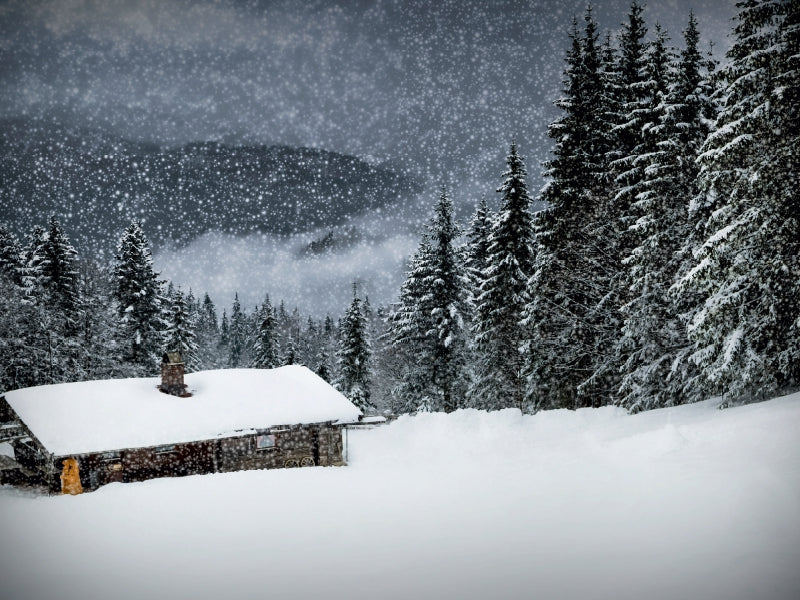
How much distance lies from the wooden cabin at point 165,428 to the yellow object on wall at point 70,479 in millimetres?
34

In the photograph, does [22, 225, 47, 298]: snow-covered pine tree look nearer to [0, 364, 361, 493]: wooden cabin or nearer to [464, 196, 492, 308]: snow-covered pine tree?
[0, 364, 361, 493]: wooden cabin

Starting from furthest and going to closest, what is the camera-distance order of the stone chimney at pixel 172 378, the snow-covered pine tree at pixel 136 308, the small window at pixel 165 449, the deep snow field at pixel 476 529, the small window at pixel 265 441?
the snow-covered pine tree at pixel 136 308 < the stone chimney at pixel 172 378 < the small window at pixel 265 441 < the small window at pixel 165 449 < the deep snow field at pixel 476 529

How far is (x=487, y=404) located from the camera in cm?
3039

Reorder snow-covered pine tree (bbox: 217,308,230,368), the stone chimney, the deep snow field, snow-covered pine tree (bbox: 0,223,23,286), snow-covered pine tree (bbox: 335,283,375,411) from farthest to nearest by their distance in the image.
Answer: snow-covered pine tree (bbox: 217,308,230,368), snow-covered pine tree (bbox: 0,223,23,286), snow-covered pine tree (bbox: 335,283,375,411), the stone chimney, the deep snow field

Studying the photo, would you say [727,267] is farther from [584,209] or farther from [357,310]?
[357,310]

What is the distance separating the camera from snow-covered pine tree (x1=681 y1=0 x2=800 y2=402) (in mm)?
12438

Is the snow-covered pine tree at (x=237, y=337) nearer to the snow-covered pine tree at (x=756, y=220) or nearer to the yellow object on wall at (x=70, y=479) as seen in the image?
the yellow object on wall at (x=70, y=479)

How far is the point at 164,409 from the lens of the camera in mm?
A: 20016

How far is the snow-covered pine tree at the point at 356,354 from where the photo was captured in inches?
1475

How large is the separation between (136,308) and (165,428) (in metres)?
18.5

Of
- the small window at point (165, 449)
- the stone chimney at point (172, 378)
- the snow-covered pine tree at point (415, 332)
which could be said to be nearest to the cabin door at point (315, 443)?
Result: the small window at point (165, 449)

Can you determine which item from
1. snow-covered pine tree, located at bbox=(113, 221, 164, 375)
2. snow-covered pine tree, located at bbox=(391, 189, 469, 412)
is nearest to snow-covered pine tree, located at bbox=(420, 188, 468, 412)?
snow-covered pine tree, located at bbox=(391, 189, 469, 412)

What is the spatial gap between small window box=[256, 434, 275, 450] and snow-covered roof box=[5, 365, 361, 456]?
111cm

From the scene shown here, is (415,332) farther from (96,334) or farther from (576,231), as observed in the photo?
(96,334)
